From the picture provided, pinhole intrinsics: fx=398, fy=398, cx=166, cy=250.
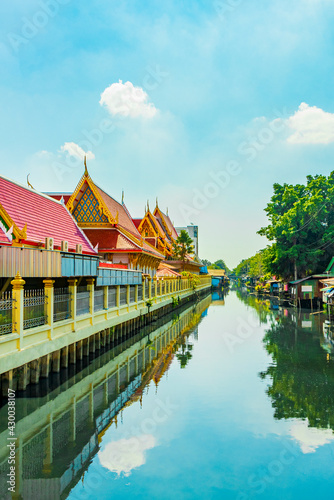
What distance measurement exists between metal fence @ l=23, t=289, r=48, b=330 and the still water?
1.92 m

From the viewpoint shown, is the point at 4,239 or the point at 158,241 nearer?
Answer: the point at 4,239

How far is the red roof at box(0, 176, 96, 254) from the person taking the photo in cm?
1462

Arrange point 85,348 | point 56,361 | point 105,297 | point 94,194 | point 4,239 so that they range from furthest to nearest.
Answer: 1. point 94,194
2. point 105,297
3. point 85,348
4. point 56,361
5. point 4,239

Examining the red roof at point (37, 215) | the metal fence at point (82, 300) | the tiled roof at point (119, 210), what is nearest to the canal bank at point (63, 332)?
the metal fence at point (82, 300)

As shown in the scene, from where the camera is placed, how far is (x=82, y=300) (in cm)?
1422

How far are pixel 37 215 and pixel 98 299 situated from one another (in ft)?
14.3

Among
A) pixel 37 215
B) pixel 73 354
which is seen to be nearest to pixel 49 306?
pixel 73 354

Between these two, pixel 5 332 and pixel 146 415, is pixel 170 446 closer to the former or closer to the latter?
pixel 146 415

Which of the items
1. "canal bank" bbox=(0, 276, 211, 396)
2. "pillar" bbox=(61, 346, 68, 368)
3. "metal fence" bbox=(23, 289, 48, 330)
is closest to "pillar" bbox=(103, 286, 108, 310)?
"canal bank" bbox=(0, 276, 211, 396)

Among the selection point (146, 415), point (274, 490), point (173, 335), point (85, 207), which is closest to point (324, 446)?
point (274, 490)

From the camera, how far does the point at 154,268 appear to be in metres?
36.1

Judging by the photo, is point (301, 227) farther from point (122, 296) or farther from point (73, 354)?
point (73, 354)

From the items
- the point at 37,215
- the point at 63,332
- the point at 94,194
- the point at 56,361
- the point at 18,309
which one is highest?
the point at 94,194

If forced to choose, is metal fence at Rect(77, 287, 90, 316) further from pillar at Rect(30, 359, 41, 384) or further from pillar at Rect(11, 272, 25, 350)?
pillar at Rect(11, 272, 25, 350)
